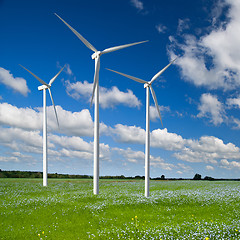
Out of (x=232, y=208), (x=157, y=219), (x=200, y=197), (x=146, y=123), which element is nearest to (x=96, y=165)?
(x=146, y=123)

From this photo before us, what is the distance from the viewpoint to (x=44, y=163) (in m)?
36.1

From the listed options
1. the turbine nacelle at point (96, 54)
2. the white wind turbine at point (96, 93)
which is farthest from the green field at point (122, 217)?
the turbine nacelle at point (96, 54)

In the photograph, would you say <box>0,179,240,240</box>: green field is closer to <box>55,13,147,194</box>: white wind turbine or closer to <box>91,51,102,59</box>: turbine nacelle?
<box>55,13,147,194</box>: white wind turbine

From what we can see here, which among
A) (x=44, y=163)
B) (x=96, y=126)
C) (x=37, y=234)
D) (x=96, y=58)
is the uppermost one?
(x=96, y=58)

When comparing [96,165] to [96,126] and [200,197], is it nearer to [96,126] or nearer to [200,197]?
[96,126]

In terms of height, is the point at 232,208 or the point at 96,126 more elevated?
the point at 96,126

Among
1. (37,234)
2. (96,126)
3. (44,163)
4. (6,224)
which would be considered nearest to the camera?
(37,234)

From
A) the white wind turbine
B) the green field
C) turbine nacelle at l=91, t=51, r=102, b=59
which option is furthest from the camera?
turbine nacelle at l=91, t=51, r=102, b=59

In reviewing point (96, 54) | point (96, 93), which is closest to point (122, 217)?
point (96, 93)

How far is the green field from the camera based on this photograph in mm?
17031

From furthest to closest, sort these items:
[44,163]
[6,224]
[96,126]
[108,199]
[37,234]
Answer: [44,163] < [96,126] < [108,199] < [6,224] < [37,234]

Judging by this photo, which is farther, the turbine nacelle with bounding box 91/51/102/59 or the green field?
the turbine nacelle with bounding box 91/51/102/59

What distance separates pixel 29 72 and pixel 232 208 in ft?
103

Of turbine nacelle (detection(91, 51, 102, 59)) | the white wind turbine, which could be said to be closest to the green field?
the white wind turbine
